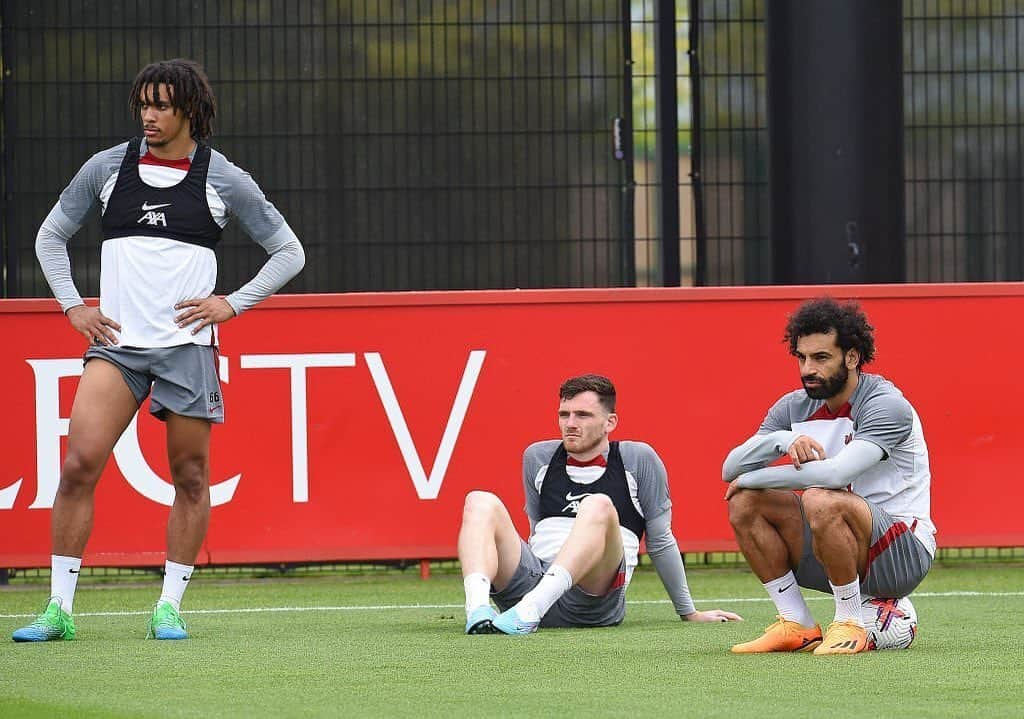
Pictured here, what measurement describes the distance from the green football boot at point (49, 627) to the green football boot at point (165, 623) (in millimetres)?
276

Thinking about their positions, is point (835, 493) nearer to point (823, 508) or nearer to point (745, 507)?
point (823, 508)

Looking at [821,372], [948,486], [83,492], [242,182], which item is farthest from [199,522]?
[948,486]

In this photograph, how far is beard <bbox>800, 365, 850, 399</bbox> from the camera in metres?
5.62

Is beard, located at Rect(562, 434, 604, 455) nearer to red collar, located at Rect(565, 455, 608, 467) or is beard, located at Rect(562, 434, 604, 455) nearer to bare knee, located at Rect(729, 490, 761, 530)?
red collar, located at Rect(565, 455, 608, 467)

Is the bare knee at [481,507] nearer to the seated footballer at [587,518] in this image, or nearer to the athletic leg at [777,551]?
the seated footballer at [587,518]

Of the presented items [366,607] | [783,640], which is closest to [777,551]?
[783,640]

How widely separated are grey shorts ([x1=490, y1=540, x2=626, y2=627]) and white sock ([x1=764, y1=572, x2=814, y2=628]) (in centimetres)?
83

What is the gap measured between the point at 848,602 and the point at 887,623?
20cm

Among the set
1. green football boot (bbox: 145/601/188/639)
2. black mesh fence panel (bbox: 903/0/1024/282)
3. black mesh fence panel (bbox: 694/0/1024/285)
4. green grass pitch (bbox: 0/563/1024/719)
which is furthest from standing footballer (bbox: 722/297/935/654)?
black mesh fence panel (bbox: 903/0/1024/282)

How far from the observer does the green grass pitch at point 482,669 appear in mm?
4508

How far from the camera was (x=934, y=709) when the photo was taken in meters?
4.41

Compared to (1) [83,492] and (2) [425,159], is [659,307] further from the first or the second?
(1) [83,492]

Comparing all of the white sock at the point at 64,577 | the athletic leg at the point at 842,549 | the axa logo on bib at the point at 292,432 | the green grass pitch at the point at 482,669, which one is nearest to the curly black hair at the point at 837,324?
the athletic leg at the point at 842,549

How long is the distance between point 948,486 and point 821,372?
3169 millimetres
